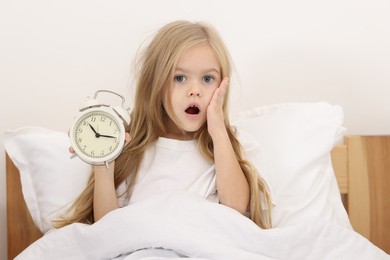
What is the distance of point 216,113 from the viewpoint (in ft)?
3.91

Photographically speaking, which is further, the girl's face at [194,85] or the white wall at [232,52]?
the white wall at [232,52]

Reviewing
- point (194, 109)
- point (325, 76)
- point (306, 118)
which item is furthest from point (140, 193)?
point (325, 76)

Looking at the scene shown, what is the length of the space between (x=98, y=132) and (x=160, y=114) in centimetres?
20

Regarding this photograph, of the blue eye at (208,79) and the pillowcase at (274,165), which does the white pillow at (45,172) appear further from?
the blue eye at (208,79)

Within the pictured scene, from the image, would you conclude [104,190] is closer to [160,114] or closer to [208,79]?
[160,114]

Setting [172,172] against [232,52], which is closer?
[172,172]

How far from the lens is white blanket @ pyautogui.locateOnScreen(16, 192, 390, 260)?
96 centimetres

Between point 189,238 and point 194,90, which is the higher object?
point 194,90

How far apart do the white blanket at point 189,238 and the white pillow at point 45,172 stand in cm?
19

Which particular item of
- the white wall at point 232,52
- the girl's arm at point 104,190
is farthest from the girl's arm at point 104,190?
the white wall at point 232,52

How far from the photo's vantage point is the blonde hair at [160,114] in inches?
47.6

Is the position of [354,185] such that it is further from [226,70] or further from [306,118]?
[226,70]

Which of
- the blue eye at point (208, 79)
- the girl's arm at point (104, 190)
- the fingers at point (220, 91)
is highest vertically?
the blue eye at point (208, 79)

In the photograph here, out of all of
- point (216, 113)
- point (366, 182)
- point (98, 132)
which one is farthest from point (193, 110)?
point (366, 182)
